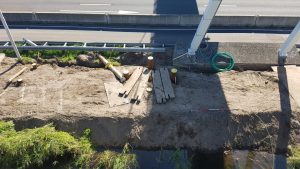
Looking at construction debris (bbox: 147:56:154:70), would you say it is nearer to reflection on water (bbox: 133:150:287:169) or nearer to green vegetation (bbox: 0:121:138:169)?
reflection on water (bbox: 133:150:287:169)

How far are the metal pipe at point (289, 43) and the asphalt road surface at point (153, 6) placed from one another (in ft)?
18.3

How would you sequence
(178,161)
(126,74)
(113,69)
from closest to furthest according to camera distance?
(178,161), (126,74), (113,69)

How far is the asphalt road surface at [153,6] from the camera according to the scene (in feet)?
83.0

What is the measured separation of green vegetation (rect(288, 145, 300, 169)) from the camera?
51.8 feet

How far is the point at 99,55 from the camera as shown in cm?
2144

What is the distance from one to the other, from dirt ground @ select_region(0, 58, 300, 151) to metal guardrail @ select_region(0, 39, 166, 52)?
440 centimetres

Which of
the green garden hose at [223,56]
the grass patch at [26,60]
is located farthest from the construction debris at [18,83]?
the green garden hose at [223,56]

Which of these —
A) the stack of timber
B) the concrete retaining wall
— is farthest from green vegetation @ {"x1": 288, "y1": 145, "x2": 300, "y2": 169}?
the concrete retaining wall

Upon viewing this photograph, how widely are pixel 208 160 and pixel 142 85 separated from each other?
19.7ft

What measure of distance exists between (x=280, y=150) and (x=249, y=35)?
33.3 feet

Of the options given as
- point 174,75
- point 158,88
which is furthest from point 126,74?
point 174,75

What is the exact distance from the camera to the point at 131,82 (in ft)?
62.6

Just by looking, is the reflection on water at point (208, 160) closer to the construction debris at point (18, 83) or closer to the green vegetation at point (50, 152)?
the green vegetation at point (50, 152)

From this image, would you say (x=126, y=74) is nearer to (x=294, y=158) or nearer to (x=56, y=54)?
(x=56, y=54)
